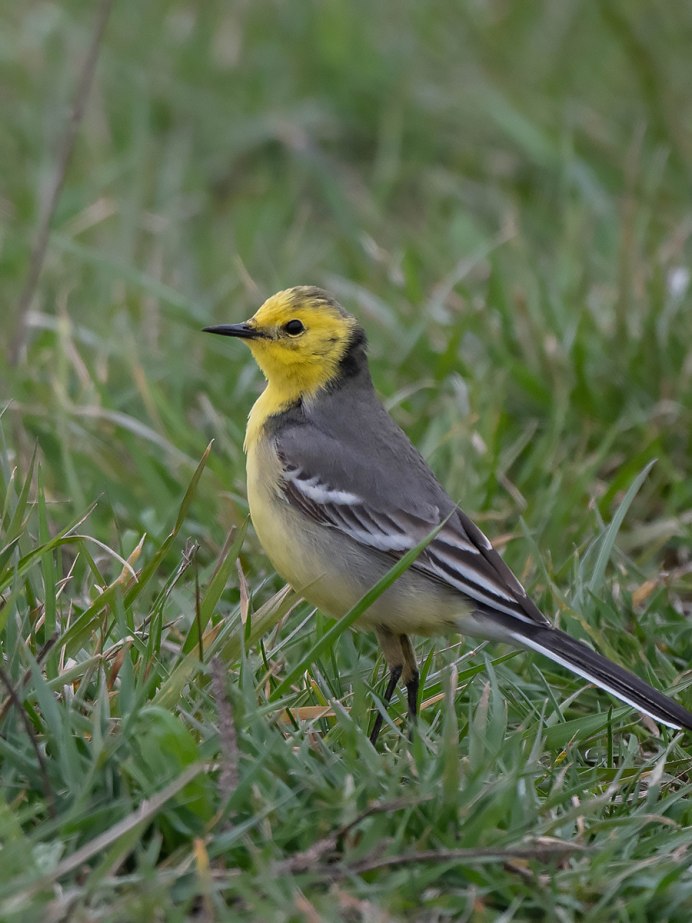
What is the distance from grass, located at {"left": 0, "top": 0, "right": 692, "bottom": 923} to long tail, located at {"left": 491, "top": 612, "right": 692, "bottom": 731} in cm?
14

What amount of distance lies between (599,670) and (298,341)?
65.2 inches

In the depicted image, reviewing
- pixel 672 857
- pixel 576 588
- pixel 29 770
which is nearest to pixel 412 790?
pixel 672 857

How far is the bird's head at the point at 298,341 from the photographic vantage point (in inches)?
199

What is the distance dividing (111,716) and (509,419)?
3008 millimetres

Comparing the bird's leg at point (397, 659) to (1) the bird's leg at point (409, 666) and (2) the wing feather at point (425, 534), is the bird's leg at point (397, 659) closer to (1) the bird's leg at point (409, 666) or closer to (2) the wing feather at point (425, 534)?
(1) the bird's leg at point (409, 666)

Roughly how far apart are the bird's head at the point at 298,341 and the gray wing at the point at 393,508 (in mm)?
237

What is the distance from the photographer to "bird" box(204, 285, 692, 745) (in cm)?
431

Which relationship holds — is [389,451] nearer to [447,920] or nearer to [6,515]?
[6,515]

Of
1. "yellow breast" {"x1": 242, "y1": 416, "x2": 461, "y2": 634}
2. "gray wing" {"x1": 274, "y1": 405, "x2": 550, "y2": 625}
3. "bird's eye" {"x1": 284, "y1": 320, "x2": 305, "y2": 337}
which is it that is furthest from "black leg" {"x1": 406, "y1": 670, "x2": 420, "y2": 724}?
"bird's eye" {"x1": 284, "y1": 320, "x2": 305, "y2": 337}

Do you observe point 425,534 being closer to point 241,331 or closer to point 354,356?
point 354,356

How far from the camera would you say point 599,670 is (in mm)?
4117

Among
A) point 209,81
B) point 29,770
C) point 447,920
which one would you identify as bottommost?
point 447,920

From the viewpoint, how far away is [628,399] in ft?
20.6

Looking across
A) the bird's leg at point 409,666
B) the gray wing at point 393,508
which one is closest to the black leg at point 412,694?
the bird's leg at point 409,666
